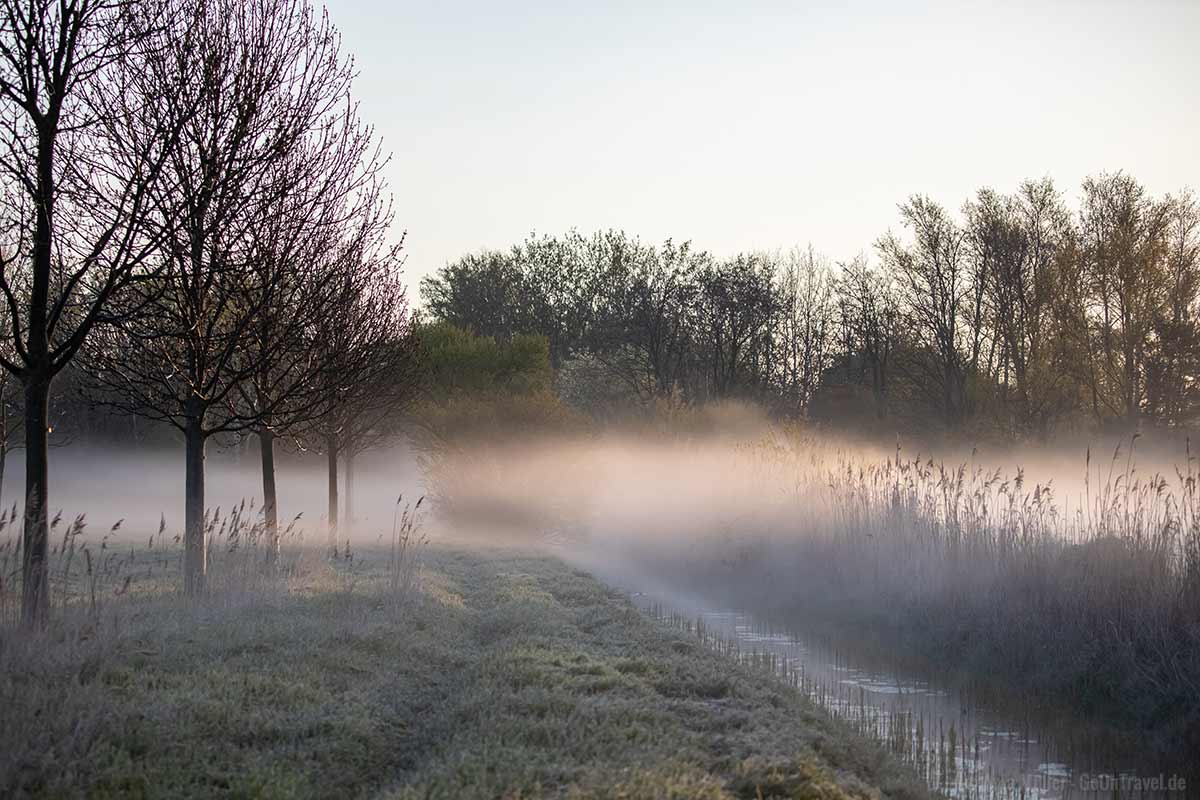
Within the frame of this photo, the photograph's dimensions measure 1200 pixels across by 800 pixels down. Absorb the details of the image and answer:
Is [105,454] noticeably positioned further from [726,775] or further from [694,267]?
[726,775]

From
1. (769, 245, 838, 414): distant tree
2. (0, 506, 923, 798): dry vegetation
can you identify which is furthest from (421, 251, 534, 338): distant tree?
(0, 506, 923, 798): dry vegetation

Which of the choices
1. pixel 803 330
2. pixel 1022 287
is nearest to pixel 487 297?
pixel 803 330

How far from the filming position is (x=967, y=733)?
841 cm

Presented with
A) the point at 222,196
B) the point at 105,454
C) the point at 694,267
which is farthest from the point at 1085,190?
the point at 105,454

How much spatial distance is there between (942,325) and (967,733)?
3368 cm

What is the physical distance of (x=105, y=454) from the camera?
47875 mm

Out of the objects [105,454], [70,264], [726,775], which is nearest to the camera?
[726,775]

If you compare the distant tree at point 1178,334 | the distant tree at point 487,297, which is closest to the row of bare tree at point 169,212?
the distant tree at point 1178,334

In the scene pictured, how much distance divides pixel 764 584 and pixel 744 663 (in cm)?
688

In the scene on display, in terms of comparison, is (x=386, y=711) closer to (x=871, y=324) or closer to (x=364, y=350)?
(x=364, y=350)

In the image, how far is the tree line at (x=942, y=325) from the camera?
3275cm

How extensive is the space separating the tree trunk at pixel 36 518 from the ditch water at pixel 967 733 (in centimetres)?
615

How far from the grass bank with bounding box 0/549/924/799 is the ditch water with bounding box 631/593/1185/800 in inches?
30.9

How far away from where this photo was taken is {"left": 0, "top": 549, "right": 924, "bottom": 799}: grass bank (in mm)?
5434
